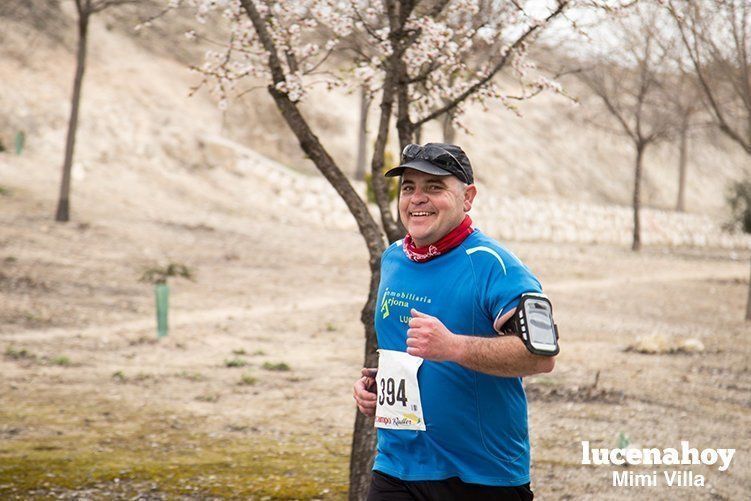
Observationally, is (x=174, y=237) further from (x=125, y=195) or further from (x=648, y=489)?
(x=648, y=489)

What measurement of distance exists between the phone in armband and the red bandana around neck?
43 centimetres

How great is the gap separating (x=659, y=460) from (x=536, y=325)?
5279 millimetres

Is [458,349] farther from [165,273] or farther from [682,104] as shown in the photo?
[682,104]

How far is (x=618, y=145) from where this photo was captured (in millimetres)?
53062

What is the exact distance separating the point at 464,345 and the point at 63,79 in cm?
2972

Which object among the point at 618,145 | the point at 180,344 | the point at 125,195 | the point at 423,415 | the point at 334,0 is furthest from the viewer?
the point at 618,145

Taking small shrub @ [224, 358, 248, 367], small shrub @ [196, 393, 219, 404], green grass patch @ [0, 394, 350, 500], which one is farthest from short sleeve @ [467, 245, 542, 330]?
small shrub @ [224, 358, 248, 367]

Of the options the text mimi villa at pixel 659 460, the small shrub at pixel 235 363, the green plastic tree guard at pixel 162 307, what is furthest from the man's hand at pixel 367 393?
the green plastic tree guard at pixel 162 307

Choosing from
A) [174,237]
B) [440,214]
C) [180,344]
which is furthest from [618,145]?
[440,214]

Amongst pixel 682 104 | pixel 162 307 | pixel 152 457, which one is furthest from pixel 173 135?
pixel 152 457

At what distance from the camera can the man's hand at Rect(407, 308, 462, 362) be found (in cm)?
292

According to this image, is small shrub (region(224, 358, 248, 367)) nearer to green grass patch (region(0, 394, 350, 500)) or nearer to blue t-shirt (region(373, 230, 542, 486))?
green grass patch (region(0, 394, 350, 500))

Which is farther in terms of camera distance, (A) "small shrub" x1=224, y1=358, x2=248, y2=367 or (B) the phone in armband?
(A) "small shrub" x1=224, y1=358, x2=248, y2=367

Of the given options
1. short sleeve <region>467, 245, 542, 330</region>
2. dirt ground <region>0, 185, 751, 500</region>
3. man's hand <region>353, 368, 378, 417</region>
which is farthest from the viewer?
dirt ground <region>0, 185, 751, 500</region>
